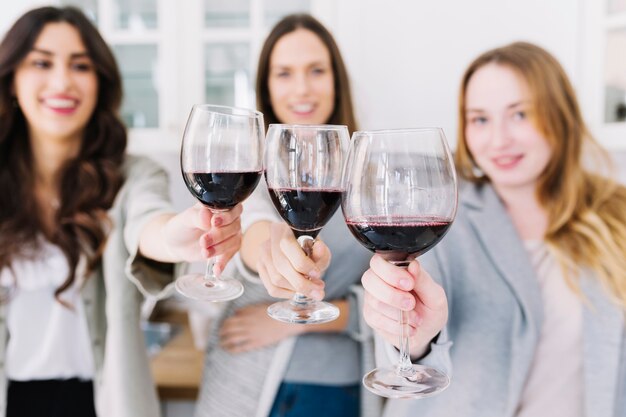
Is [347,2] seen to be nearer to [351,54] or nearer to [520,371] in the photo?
[351,54]

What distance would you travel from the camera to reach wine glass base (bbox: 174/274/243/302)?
0.80 meters

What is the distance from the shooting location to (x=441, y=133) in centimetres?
68

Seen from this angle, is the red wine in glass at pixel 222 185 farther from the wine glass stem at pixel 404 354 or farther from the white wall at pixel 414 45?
the white wall at pixel 414 45

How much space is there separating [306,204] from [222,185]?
12 cm

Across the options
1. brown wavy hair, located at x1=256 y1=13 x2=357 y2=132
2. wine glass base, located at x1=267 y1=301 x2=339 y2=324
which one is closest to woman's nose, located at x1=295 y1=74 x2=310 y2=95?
brown wavy hair, located at x1=256 y1=13 x2=357 y2=132

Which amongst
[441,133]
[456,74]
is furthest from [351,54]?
[441,133]

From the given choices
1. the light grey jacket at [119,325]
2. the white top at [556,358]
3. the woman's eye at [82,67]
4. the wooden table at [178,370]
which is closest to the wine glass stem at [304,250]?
the light grey jacket at [119,325]

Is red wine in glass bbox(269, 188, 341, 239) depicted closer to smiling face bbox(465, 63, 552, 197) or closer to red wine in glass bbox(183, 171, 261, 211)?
red wine in glass bbox(183, 171, 261, 211)

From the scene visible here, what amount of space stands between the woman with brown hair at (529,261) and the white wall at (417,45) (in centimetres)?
65

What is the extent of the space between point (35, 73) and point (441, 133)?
45.8 inches

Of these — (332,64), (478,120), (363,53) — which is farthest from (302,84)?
(363,53)

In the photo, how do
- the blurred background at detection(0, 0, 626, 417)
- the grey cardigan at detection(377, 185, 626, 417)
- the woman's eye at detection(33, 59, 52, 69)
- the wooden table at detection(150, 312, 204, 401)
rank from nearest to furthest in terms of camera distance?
1. the grey cardigan at detection(377, 185, 626, 417)
2. the woman's eye at detection(33, 59, 52, 69)
3. the wooden table at detection(150, 312, 204, 401)
4. the blurred background at detection(0, 0, 626, 417)

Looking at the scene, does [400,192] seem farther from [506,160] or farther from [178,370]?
[178,370]

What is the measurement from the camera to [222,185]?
30.9 inches
